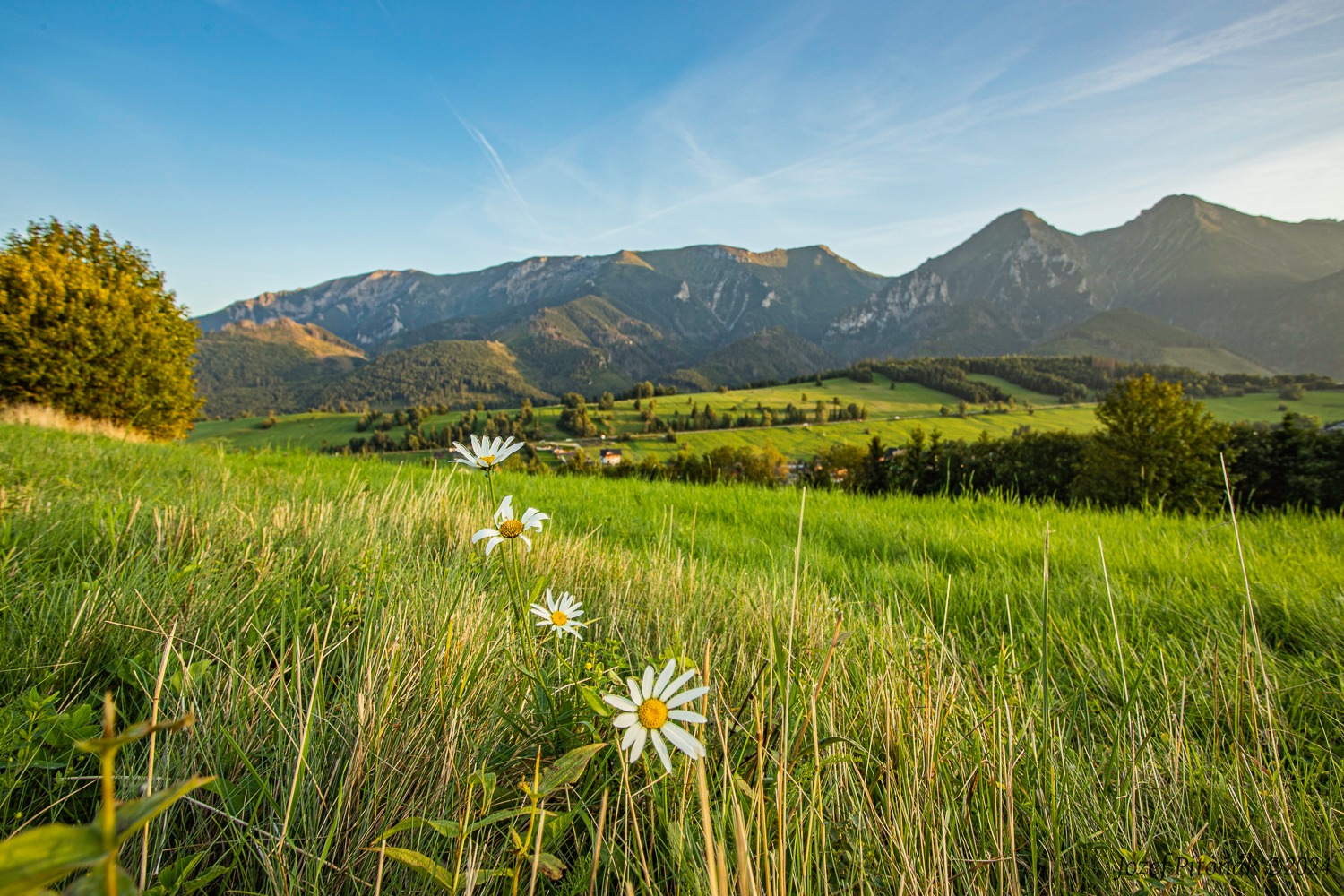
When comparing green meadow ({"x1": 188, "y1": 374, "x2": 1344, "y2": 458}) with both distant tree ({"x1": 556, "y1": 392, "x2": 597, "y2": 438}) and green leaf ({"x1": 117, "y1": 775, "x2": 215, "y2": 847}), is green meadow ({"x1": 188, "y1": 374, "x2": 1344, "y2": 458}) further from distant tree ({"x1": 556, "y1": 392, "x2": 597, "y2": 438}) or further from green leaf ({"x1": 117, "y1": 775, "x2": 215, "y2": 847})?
green leaf ({"x1": 117, "y1": 775, "x2": 215, "y2": 847})

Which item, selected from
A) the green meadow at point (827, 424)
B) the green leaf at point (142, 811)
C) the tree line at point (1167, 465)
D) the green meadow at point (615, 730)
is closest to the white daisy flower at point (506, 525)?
the green meadow at point (615, 730)

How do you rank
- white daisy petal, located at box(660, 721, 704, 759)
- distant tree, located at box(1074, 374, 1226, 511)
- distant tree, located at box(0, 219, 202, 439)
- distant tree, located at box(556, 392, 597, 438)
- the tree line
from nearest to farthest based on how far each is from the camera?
white daisy petal, located at box(660, 721, 704, 759), the tree line, distant tree, located at box(1074, 374, 1226, 511), distant tree, located at box(0, 219, 202, 439), distant tree, located at box(556, 392, 597, 438)

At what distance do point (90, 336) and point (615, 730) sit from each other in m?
22.0

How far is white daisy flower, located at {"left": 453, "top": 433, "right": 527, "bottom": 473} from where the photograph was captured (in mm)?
1824

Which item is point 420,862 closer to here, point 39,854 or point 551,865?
point 551,865

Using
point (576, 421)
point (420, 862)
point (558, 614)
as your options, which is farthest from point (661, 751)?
point (576, 421)

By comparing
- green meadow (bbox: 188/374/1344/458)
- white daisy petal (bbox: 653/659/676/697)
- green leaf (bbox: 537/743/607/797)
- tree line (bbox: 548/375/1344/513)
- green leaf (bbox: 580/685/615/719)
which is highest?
white daisy petal (bbox: 653/659/676/697)

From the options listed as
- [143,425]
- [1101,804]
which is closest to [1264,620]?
[1101,804]

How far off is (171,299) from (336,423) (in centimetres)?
9363

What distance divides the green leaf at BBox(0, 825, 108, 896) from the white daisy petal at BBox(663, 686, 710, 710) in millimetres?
853

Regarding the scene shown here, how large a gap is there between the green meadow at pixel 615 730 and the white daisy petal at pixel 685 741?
0.06 meters

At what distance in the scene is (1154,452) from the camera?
39.7ft

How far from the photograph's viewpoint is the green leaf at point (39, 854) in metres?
0.34

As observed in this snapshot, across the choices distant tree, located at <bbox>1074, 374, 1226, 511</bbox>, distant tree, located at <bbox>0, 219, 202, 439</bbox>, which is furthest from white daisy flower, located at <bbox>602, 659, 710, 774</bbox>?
distant tree, located at <bbox>0, 219, 202, 439</bbox>
